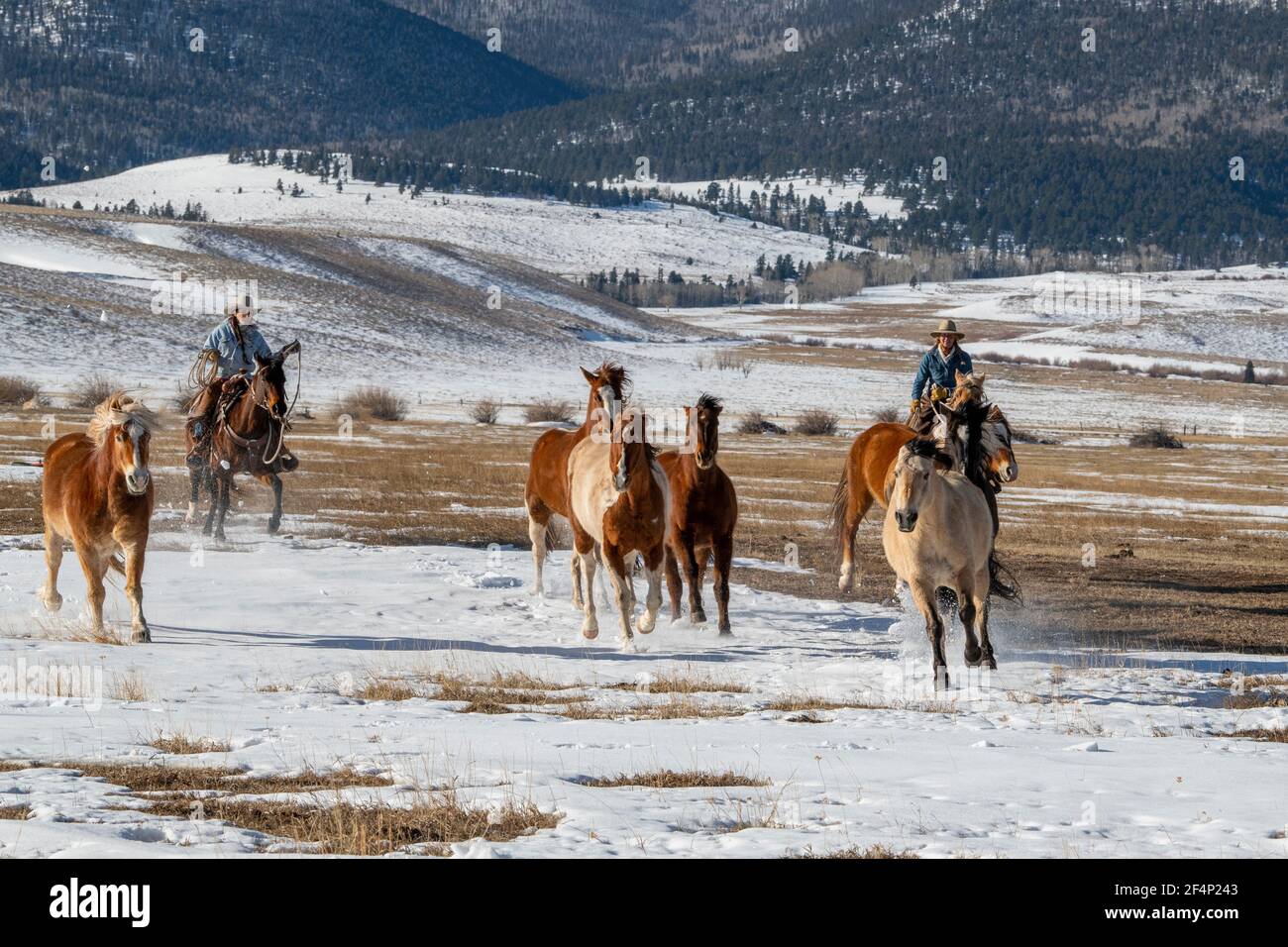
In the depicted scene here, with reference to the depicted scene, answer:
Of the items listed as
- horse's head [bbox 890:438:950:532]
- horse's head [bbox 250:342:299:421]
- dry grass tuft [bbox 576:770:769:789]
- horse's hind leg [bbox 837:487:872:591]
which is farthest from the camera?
horse's head [bbox 250:342:299:421]

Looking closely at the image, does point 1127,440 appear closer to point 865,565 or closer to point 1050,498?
point 1050,498

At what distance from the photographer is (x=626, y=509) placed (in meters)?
12.9

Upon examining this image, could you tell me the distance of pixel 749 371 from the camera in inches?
3450

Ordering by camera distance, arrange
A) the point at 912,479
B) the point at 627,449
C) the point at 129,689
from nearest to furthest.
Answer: the point at 129,689
the point at 912,479
the point at 627,449

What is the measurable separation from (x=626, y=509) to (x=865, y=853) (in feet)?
23.3

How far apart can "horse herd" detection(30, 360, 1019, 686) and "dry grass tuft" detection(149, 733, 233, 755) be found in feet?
12.7

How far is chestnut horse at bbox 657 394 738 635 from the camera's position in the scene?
14012mm

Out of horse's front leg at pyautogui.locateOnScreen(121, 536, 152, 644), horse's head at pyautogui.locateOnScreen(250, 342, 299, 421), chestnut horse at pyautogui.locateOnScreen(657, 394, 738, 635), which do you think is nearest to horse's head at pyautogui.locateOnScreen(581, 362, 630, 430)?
chestnut horse at pyautogui.locateOnScreen(657, 394, 738, 635)

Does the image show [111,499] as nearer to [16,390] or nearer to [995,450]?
[995,450]

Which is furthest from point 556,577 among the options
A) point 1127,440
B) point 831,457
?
point 1127,440

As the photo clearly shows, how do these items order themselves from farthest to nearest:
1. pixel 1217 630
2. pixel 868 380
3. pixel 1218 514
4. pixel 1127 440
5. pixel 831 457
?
pixel 868 380
pixel 1127 440
pixel 831 457
pixel 1218 514
pixel 1217 630

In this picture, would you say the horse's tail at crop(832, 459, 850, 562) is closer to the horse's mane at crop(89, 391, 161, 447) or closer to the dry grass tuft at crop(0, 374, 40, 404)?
the horse's mane at crop(89, 391, 161, 447)

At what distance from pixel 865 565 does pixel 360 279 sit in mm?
92168

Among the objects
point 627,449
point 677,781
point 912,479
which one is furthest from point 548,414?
point 677,781
